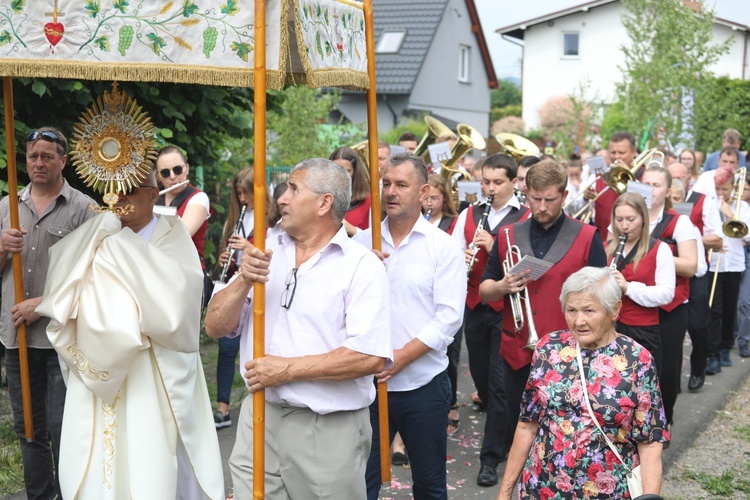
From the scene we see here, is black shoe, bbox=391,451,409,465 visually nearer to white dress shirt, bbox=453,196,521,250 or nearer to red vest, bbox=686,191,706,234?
white dress shirt, bbox=453,196,521,250

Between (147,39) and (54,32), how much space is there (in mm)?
382

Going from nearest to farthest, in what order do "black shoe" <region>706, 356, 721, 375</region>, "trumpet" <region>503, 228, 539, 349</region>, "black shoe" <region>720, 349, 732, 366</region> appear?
1. "trumpet" <region>503, 228, 539, 349</region>
2. "black shoe" <region>706, 356, 721, 375</region>
3. "black shoe" <region>720, 349, 732, 366</region>

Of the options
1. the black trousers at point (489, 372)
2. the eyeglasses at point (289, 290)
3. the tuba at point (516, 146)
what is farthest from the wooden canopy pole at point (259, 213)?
the tuba at point (516, 146)

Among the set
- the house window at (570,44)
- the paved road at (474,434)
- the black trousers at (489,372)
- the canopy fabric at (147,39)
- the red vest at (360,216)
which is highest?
the house window at (570,44)

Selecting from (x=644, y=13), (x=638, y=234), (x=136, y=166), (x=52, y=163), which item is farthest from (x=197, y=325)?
(x=644, y=13)

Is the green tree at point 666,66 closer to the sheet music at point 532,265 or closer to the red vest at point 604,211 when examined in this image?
the red vest at point 604,211

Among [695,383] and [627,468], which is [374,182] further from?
[695,383]

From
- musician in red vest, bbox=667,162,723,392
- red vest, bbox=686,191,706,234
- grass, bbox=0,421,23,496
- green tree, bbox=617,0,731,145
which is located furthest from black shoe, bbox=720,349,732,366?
green tree, bbox=617,0,731,145

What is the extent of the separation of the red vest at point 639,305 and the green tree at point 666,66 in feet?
39.3

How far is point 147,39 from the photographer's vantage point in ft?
12.9

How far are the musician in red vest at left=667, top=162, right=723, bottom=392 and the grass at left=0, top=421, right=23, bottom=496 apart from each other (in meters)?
5.68

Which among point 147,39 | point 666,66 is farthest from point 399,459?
point 666,66

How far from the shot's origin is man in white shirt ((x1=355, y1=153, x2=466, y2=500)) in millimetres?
4949

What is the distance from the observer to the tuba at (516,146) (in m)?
10.4
